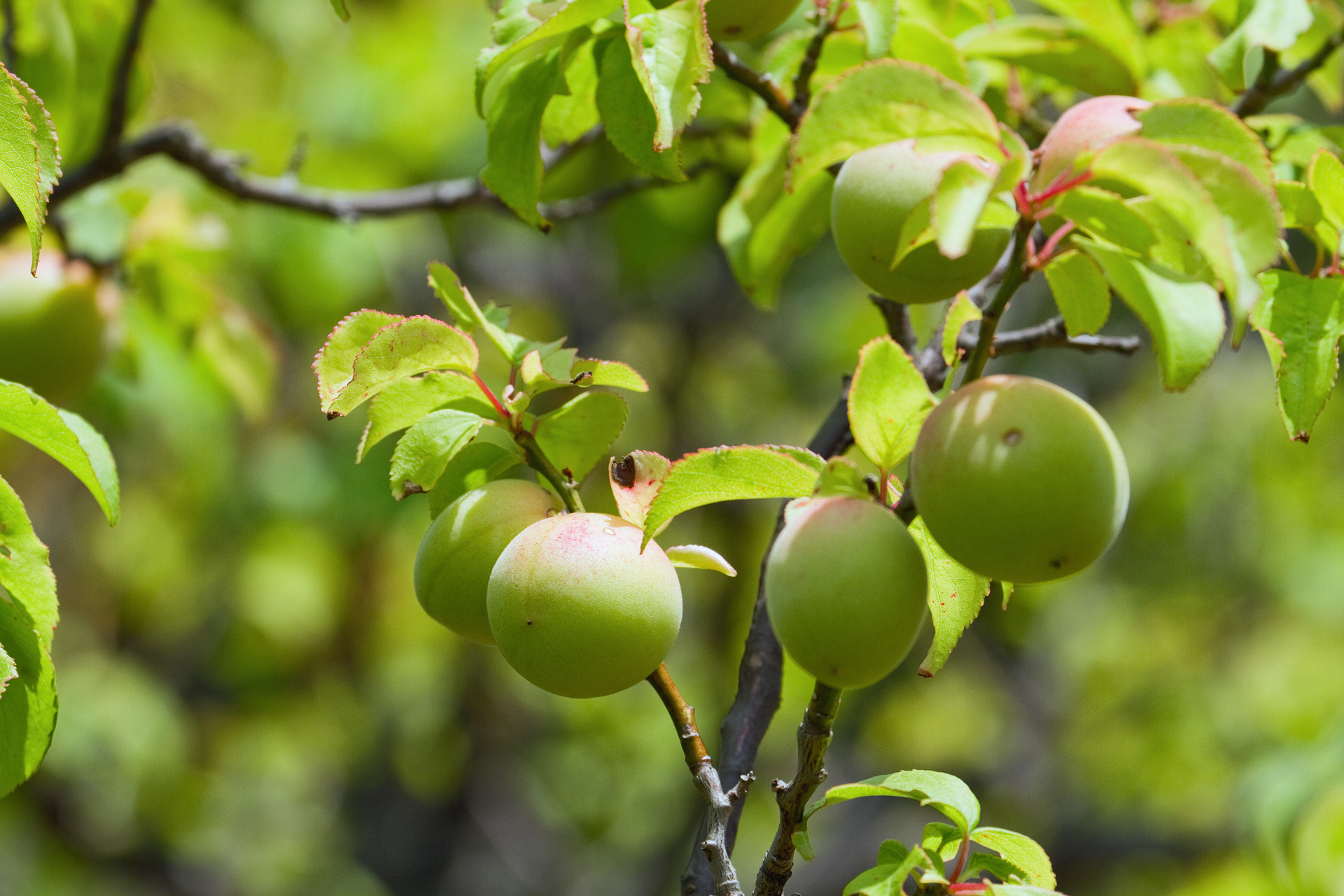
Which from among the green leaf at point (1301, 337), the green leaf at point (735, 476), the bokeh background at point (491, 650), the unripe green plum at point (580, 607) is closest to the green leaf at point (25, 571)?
the unripe green plum at point (580, 607)

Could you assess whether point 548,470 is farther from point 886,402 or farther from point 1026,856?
point 1026,856

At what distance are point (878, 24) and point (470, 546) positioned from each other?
19.8 inches

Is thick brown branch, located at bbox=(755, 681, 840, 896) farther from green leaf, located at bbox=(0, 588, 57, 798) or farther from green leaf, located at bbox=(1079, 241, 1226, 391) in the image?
green leaf, located at bbox=(0, 588, 57, 798)

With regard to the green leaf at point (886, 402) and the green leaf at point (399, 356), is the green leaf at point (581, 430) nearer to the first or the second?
the green leaf at point (399, 356)

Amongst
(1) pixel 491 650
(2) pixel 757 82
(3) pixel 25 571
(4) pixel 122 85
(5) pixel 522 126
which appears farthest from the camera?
(1) pixel 491 650

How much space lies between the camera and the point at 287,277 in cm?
250

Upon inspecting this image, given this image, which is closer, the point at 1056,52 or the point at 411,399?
the point at 411,399

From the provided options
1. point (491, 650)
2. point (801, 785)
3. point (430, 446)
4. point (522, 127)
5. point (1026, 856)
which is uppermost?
point (522, 127)

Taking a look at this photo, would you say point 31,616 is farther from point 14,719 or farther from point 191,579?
point 191,579

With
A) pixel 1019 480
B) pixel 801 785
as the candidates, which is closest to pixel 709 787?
pixel 801 785

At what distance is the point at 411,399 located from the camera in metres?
0.74

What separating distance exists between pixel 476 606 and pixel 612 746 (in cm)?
382

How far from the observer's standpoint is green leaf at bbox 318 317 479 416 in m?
0.68

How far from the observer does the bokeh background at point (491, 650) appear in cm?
280
